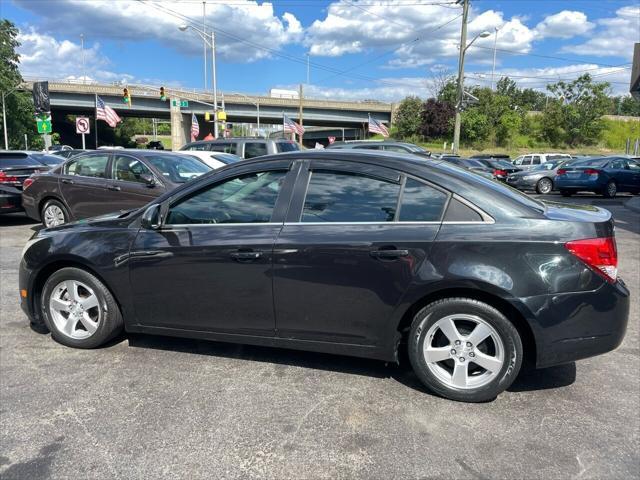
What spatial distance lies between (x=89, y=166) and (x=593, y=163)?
17.1 m

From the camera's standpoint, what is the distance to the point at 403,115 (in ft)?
215

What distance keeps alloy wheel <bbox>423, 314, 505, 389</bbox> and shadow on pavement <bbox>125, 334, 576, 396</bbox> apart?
10.1 inches

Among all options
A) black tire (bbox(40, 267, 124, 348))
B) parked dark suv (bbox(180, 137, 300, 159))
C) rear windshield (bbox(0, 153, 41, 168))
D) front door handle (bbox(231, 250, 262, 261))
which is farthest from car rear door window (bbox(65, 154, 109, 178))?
front door handle (bbox(231, 250, 262, 261))

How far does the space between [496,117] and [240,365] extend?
2467 inches

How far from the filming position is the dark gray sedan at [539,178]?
69.3 ft

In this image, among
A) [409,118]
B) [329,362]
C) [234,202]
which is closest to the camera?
[234,202]

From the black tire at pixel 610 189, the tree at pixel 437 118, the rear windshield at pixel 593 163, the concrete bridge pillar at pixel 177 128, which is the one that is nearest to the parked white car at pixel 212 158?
the rear windshield at pixel 593 163

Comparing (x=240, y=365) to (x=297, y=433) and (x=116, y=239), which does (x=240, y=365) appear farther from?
(x=116, y=239)

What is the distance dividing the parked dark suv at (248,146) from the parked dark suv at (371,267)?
9.80 m

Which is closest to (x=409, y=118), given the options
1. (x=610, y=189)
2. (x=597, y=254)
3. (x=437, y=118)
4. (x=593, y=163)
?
(x=437, y=118)

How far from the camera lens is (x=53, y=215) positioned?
373 inches

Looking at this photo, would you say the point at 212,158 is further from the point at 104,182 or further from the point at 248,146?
the point at 248,146

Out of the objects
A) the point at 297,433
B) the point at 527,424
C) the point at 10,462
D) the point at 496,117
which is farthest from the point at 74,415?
the point at 496,117

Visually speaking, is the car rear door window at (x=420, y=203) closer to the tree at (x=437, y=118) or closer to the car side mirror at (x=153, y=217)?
the car side mirror at (x=153, y=217)
